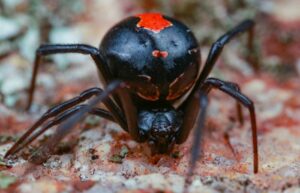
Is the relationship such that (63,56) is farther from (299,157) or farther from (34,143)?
(299,157)

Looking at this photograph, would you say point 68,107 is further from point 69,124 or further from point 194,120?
point 194,120

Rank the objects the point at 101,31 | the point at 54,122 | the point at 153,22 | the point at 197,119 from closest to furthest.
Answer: the point at 197,119, the point at 54,122, the point at 153,22, the point at 101,31

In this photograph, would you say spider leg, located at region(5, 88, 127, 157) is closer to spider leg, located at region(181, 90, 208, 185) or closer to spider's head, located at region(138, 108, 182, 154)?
spider's head, located at region(138, 108, 182, 154)

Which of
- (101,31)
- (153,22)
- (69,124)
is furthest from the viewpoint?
(101,31)

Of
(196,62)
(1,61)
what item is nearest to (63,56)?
(1,61)

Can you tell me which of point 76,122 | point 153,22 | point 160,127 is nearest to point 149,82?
point 160,127

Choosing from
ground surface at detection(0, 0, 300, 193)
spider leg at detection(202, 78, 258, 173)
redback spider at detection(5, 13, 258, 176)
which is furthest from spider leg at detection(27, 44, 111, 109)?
spider leg at detection(202, 78, 258, 173)

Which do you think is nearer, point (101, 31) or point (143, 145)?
point (143, 145)

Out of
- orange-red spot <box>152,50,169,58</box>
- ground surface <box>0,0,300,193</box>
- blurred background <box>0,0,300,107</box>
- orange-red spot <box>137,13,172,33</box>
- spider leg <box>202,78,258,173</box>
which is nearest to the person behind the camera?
ground surface <box>0,0,300,193</box>
